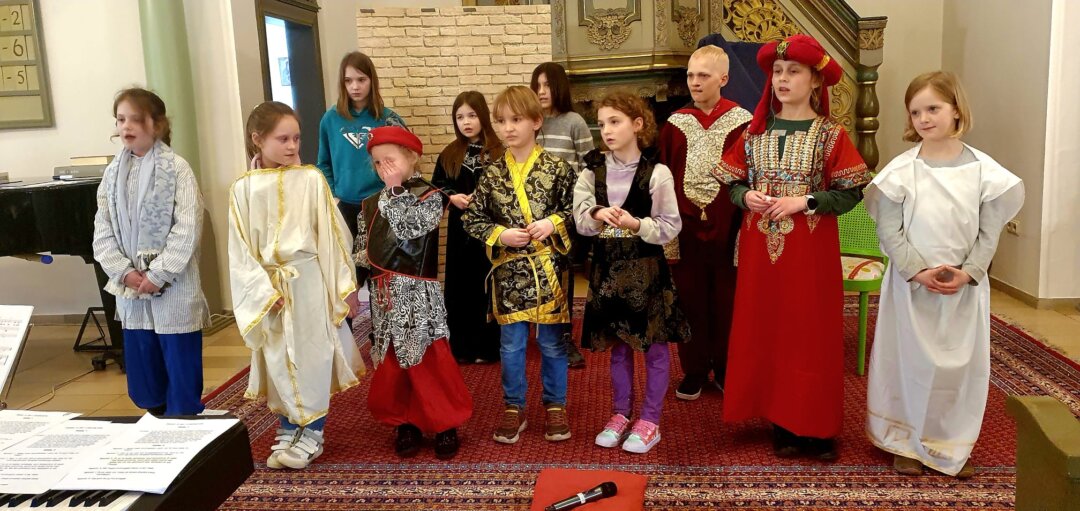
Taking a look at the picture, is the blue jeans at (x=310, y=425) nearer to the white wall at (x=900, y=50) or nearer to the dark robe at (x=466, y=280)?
the dark robe at (x=466, y=280)

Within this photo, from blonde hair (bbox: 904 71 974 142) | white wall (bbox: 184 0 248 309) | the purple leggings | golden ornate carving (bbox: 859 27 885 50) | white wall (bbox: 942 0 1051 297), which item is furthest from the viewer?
golden ornate carving (bbox: 859 27 885 50)

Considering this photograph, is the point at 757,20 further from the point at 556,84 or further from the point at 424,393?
the point at 424,393

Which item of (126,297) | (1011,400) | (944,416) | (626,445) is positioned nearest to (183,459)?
(1011,400)

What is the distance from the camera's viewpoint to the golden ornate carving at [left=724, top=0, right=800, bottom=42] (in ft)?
19.3

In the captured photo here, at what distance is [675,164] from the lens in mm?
3078

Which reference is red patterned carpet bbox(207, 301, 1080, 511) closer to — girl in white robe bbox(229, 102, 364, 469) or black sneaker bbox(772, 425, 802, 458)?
black sneaker bbox(772, 425, 802, 458)

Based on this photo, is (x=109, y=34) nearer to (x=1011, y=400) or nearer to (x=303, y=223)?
(x=303, y=223)

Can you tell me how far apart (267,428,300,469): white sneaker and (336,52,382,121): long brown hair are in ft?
5.29

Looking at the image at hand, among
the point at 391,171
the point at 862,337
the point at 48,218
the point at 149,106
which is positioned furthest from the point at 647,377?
the point at 48,218

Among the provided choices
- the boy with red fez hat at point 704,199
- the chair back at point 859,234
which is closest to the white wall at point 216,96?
the boy with red fez hat at point 704,199

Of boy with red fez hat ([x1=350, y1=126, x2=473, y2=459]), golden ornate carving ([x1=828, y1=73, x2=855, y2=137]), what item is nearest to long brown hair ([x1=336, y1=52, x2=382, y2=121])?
boy with red fez hat ([x1=350, y1=126, x2=473, y2=459])

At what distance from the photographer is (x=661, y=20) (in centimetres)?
561

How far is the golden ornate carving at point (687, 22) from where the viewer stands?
18.5 feet

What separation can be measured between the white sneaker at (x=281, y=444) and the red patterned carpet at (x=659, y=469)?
5cm
